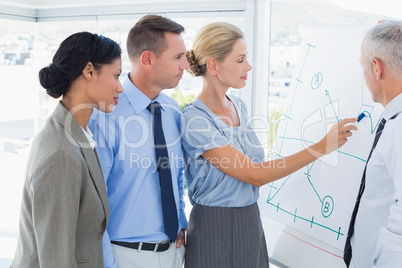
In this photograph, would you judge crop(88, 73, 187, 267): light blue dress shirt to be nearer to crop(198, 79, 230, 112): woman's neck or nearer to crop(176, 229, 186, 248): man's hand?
crop(176, 229, 186, 248): man's hand

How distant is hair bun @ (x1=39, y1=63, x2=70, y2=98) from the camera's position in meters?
1.42

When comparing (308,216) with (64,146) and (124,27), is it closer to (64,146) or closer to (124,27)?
(64,146)

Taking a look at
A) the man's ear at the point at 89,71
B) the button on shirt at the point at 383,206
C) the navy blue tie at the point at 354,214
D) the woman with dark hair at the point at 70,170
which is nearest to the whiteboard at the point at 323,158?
the navy blue tie at the point at 354,214

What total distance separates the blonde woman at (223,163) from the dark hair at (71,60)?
1.61 ft

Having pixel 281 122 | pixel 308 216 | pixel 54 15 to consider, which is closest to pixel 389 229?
pixel 308 216

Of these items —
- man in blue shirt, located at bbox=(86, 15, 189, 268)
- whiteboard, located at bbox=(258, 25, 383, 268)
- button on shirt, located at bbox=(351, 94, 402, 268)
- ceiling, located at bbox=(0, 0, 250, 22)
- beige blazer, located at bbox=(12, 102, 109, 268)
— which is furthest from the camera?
ceiling, located at bbox=(0, 0, 250, 22)

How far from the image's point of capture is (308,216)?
194cm

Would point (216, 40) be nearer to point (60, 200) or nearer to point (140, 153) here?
point (140, 153)

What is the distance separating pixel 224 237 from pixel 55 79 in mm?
903

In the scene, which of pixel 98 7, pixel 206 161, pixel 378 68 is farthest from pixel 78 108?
pixel 98 7

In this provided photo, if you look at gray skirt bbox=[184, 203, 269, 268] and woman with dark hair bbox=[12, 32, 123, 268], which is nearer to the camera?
woman with dark hair bbox=[12, 32, 123, 268]

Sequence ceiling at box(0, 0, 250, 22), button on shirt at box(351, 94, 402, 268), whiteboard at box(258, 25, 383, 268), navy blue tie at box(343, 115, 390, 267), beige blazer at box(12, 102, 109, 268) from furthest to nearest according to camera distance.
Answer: ceiling at box(0, 0, 250, 22)
whiteboard at box(258, 25, 383, 268)
navy blue tie at box(343, 115, 390, 267)
button on shirt at box(351, 94, 402, 268)
beige blazer at box(12, 102, 109, 268)

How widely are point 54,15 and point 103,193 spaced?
2.54 m

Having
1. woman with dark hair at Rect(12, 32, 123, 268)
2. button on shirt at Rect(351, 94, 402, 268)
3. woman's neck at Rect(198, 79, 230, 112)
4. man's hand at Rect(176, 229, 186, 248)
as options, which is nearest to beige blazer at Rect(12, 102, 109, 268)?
woman with dark hair at Rect(12, 32, 123, 268)
